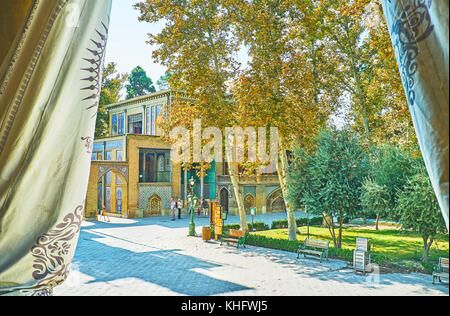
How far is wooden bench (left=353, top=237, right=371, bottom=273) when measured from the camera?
8.22 meters

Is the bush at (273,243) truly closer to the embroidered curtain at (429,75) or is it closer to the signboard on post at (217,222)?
the signboard on post at (217,222)

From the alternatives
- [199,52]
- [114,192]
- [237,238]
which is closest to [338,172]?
[237,238]

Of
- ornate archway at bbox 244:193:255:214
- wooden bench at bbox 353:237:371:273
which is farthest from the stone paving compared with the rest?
ornate archway at bbox 244:193:255:214

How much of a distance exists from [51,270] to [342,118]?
47.3ft

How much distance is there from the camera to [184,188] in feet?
72.9

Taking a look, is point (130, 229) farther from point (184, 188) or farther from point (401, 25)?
point (401, 25)

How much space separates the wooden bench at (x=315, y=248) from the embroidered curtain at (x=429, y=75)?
9130 mm

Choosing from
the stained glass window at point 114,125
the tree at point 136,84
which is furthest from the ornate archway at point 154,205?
the tree at point 136,84

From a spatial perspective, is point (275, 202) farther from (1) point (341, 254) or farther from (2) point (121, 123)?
(1) point (341, 254)

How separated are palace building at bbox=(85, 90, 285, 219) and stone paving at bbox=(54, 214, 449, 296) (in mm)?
5896

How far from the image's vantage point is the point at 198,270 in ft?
27.3

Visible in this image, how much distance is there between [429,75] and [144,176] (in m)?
20.4

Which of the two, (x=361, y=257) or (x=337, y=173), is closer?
(x=361, y=257)

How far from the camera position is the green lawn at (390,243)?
8.40 m
